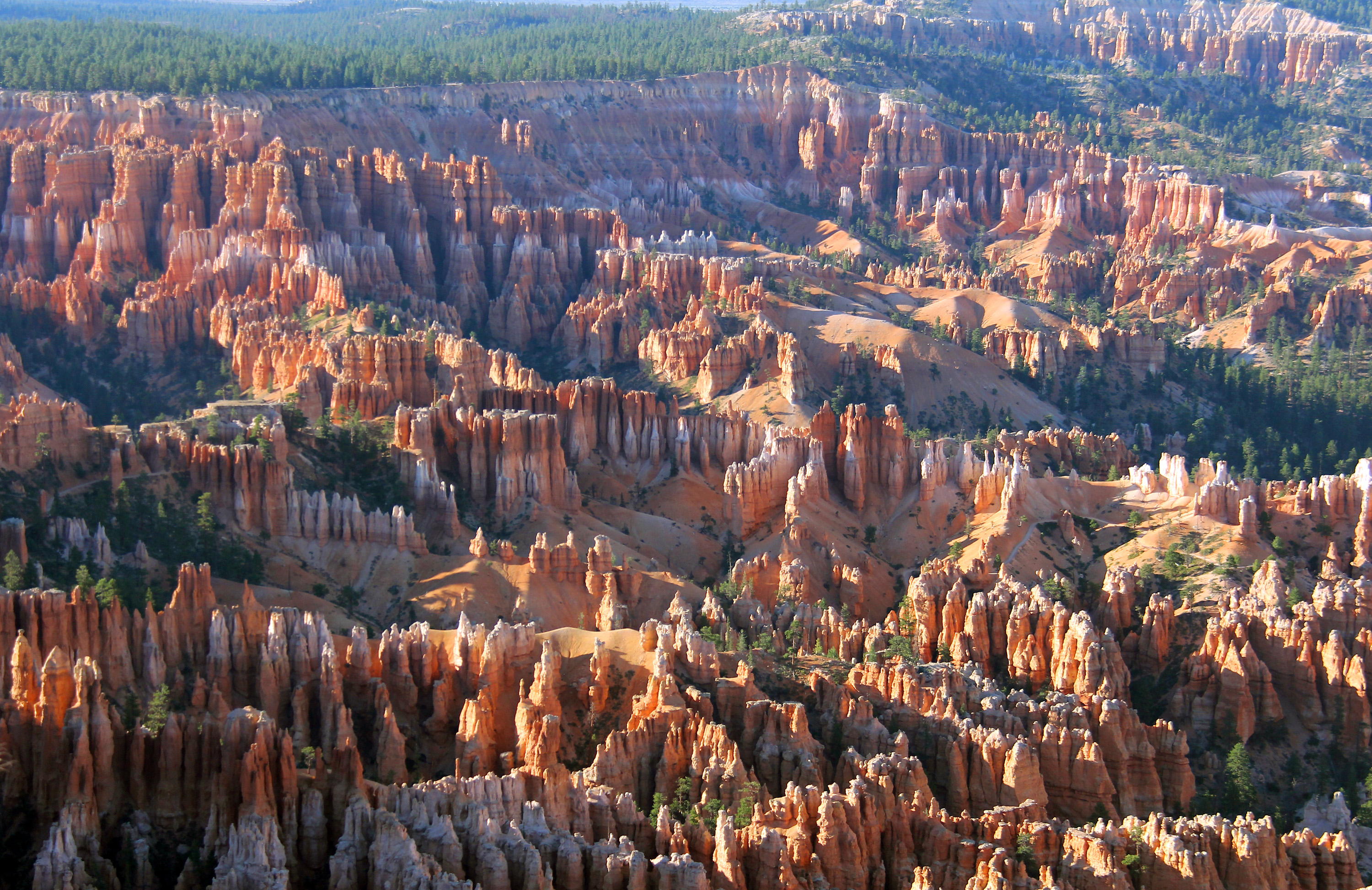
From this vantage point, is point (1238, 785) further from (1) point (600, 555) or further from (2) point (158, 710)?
(2) point (158, 710)

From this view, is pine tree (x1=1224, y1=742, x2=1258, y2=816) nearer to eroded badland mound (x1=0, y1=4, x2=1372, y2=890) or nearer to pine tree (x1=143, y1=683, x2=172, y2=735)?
eroded badland mound (x1=0, y1=4, x2=1372, y2=890)

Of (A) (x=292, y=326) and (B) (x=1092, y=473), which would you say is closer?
(B) (x=1092, y=473)

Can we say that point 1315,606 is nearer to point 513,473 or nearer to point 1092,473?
point 1092,473

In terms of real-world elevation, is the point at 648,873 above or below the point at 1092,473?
above

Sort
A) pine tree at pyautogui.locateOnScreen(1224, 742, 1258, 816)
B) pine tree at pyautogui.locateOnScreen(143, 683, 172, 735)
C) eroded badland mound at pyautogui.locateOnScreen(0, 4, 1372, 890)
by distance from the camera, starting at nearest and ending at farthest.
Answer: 1. eroded badland mound at pyautogui.locateOnScreen(0, 4, 1372, 890)
2. pine tree at pyautogui.locateOnScreen(143, 683, 172, 735)
3. pine tree at pyautogui.locateOnScreen(1224, 742, 1258, 816)

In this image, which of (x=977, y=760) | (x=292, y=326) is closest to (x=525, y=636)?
(x=977, y=760)

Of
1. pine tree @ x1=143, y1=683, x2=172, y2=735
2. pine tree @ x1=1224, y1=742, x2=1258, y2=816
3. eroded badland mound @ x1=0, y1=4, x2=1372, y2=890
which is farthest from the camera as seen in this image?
pine tree @ x1=1224, y1=742, x2=1258, y2=816

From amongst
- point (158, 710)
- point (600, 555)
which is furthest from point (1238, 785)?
point (158, 710)

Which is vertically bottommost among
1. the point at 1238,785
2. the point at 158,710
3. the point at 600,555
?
the point at 1238,785

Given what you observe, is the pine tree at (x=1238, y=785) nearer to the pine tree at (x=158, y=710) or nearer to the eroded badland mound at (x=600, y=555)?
the eroded badland mound at (x=600, y=555)

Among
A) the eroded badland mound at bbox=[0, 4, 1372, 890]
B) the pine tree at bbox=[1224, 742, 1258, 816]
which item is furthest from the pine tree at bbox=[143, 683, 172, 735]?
the pine tree at bbox=[1224, 742, 1258, 816]

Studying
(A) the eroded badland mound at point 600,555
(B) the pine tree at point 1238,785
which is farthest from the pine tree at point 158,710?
(B) the pine tree at point 1238,785
